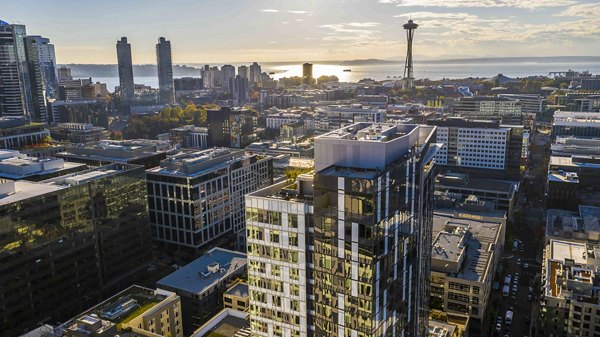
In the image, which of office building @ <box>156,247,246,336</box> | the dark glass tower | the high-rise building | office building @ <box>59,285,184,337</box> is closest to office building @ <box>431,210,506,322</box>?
office building @ <box>156,247,246,336</box>

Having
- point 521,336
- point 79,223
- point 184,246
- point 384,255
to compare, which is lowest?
point 521,336

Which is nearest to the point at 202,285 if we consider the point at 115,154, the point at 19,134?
the point at 115,154

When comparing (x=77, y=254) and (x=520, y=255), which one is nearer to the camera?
(x=77, y=254)

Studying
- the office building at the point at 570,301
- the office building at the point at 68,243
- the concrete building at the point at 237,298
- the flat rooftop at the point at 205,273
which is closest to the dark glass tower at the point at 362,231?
the concrete building at the point at 237,298

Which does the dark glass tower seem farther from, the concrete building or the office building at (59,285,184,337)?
the concrete building

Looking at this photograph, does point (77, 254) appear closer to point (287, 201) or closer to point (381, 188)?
point (287, 201)

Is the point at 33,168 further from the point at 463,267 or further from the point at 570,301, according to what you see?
the point at 570,301

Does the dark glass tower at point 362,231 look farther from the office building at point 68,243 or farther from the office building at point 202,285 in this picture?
the office building at point 68,243

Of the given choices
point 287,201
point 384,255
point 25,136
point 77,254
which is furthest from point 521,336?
point 25,136
